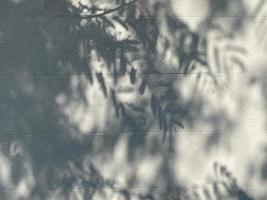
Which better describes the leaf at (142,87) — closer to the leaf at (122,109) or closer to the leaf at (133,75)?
the leaf at (133,75)

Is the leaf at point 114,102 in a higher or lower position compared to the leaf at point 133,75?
lower

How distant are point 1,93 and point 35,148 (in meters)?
0.49

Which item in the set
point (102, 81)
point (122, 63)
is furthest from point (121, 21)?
point (102, 81)

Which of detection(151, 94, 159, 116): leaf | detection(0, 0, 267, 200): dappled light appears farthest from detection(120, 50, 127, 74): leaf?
detection(151, 94, 159, 116): leaf

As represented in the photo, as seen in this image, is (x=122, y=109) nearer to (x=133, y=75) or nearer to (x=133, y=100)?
(x=133, y=100)

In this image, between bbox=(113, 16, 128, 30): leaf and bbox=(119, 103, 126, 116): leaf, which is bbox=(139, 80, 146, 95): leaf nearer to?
bbox=(119, 103, 126, 116): leaf

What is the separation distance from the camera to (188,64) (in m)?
4.12

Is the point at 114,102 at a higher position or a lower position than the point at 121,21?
lower

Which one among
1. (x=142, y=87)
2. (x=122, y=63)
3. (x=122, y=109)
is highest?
(x=122, y=63)

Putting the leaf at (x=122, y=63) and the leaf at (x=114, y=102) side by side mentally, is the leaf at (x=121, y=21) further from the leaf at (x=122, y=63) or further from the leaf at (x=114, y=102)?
the leaf at (x=114, y=102)

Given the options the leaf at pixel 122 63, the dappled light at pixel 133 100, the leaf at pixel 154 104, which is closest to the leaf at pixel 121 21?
the dappled light at pixel 133 100

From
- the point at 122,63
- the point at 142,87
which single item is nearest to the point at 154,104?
the point at 142,87

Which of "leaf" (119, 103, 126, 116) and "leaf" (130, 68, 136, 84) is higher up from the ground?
"leaf" (130, 68, 136, 84)

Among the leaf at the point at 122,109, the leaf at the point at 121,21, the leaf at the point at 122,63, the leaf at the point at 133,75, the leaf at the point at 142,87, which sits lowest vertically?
the leaf at the point at 122,109
